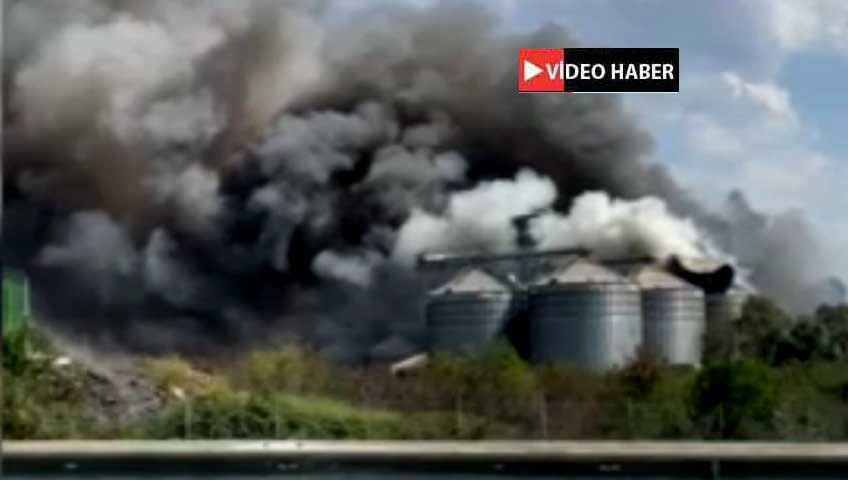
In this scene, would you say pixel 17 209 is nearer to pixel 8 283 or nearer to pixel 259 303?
pixel 8 283

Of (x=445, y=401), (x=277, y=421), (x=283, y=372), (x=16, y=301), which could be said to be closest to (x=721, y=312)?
(x=445, y=401)

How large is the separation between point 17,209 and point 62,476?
13.0ft

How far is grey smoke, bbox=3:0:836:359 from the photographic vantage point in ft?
37.3

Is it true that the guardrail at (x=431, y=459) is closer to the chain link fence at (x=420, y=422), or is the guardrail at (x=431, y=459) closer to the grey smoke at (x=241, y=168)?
the chain link fence at (x=420, y=422)

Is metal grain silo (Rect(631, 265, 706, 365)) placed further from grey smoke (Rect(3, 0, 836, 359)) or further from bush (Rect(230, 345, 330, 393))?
bush (Rect(230, 345, 330, 393))

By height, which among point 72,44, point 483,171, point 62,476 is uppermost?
point 72,44

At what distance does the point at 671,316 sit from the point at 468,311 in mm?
1468

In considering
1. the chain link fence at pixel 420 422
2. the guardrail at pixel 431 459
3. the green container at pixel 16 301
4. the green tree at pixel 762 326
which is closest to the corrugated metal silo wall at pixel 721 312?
the green tree at pixel 762 326

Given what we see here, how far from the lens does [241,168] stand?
11852mm

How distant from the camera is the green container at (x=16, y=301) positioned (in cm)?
1063

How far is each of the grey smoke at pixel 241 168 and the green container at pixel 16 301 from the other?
0.18 m

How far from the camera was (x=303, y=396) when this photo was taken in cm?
1054

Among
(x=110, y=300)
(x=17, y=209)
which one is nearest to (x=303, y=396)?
(x=110, y=300)

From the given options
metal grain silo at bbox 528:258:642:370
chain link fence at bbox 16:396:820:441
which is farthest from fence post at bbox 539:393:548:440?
metal grain silo at bbox 528:258:642:370
